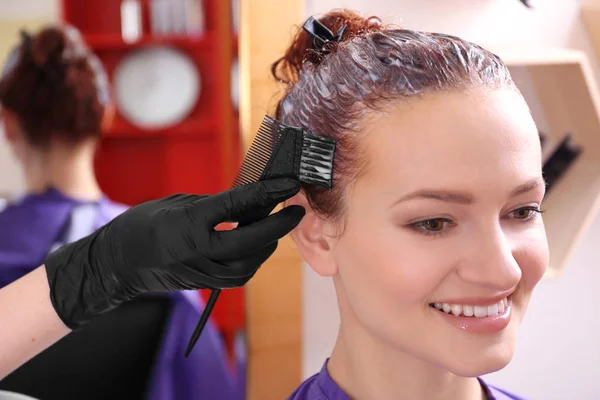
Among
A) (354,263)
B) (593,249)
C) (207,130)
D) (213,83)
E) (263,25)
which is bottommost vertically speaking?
(207,130)

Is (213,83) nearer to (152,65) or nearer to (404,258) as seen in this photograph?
(152,65)

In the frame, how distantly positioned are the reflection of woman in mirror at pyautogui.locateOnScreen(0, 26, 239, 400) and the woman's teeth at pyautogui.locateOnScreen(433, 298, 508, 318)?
3.23 feet

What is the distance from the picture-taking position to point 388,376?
1.06m

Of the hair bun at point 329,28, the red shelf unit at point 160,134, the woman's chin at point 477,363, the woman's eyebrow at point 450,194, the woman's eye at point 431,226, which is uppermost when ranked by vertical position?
the hair bun at point 329,28

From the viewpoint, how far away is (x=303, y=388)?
46.1 inches

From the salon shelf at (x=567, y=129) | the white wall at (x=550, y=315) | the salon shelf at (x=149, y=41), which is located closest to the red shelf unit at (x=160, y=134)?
the salon shelf at (x=149, y=41)

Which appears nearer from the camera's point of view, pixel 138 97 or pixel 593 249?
pixel 593 249

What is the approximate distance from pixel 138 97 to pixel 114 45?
1.00ft

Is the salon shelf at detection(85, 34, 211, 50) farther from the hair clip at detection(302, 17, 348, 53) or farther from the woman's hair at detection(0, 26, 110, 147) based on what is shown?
the hair clip at detection(302, 17, 348, 53)

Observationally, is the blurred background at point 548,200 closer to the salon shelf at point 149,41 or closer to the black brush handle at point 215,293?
the black brush handle at point 215,293

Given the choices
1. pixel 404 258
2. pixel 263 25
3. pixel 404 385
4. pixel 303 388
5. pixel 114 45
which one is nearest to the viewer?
pixel 404 258

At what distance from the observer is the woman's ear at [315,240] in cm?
106

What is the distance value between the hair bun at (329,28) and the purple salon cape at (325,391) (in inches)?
19.6

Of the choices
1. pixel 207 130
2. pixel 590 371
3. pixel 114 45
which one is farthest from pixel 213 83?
pixel 590 371
